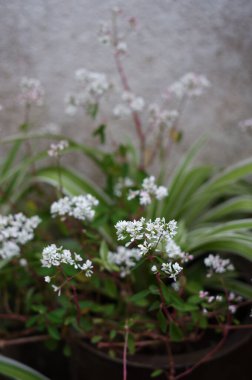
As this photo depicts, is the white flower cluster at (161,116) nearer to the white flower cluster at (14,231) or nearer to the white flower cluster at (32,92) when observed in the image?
the white flower cluster at (32,92)

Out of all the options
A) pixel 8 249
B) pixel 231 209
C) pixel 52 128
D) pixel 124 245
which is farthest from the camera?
pixel 52 128

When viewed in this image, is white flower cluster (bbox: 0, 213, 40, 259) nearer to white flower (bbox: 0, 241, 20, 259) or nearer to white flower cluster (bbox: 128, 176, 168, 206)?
white flower (bbox: 0, 241, 20, 259)

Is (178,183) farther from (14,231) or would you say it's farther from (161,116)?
(14,231)

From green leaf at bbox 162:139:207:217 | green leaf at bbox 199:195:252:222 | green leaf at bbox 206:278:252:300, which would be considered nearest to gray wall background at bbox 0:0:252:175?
green leaf at bbox 162:139:207:217

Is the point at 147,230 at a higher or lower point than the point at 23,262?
lower

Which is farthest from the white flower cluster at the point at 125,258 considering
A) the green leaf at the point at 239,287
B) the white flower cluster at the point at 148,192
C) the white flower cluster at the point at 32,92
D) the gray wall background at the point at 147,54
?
the gray wall background at the point at 147,54

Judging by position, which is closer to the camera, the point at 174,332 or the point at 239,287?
the point at 174,332

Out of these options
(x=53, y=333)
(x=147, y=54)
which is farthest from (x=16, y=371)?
(x=147, y=54)

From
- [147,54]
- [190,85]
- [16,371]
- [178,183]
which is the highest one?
[147,54]
